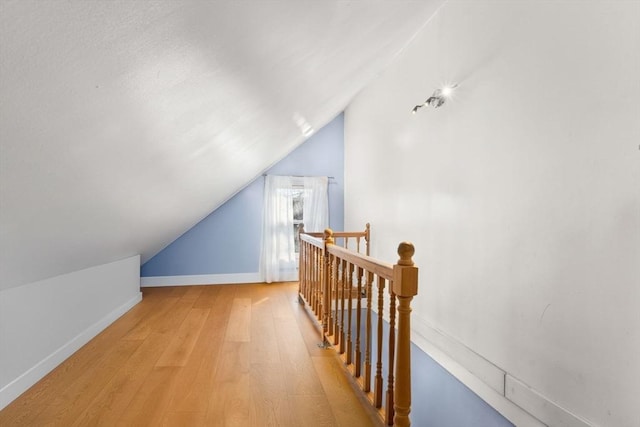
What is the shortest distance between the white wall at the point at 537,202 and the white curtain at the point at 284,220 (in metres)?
2.35

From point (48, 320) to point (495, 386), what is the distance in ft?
9.64

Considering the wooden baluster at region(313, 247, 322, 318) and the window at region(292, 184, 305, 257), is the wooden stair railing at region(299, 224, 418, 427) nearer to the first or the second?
the wooden baluster at region(313, 247, 322, 318)

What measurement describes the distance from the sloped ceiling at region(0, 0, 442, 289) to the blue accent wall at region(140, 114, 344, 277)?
2835 mm

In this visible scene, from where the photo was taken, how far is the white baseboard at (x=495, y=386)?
188cm

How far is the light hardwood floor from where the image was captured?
1.79m

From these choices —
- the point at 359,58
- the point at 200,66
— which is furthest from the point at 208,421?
the point at 359,58

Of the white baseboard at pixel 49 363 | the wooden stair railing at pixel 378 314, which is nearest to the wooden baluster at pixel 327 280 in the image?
the wooden stair railing at pixel 378 314

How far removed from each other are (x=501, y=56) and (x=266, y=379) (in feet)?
8.49

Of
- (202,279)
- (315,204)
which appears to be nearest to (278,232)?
(315,204)

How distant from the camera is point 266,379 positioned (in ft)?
7.20

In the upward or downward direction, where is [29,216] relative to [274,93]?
downward

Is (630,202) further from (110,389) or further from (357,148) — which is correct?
(357,148)

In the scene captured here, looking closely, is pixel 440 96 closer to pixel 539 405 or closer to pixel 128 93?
pixel 539 405

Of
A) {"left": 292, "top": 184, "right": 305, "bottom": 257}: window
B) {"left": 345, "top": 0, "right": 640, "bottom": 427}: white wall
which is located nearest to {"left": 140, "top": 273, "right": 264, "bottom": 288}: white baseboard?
{"left": 292, "top": 184, "right": 305, "bottom": 257}: window
